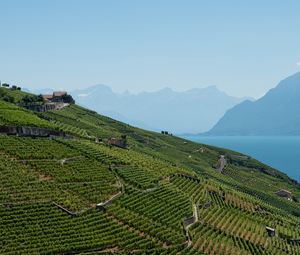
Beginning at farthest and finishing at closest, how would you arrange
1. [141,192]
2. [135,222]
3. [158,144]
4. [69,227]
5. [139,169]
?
[158,144], [139,169], [141,192], [135,222], [69,227]

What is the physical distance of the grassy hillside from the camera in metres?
57.2

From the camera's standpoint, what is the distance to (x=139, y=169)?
288 feet

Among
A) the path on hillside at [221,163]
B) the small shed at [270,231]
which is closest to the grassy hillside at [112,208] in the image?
the small shed at [270,231]

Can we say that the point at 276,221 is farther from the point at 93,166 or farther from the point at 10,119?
the point at 10,119

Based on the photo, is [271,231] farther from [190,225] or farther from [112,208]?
[112,208]

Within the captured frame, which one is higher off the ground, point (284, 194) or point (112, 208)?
point (112, 208)

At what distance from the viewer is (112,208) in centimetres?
6625

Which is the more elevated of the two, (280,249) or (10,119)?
(10,119)

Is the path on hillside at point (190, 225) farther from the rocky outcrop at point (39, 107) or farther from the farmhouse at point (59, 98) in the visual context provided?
the farmhouse at point (59, 98)

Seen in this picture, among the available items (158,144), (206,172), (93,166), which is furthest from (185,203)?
(158,144)

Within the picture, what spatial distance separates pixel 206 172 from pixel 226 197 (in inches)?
1728

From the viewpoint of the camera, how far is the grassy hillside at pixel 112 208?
5722cm

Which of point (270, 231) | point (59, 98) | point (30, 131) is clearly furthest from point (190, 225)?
point (59, 98)

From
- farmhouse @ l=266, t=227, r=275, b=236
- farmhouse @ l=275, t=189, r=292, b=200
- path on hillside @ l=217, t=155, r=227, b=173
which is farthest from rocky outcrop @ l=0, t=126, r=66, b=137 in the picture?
path on hillside @ l=217, t=155, r=227, b=173
